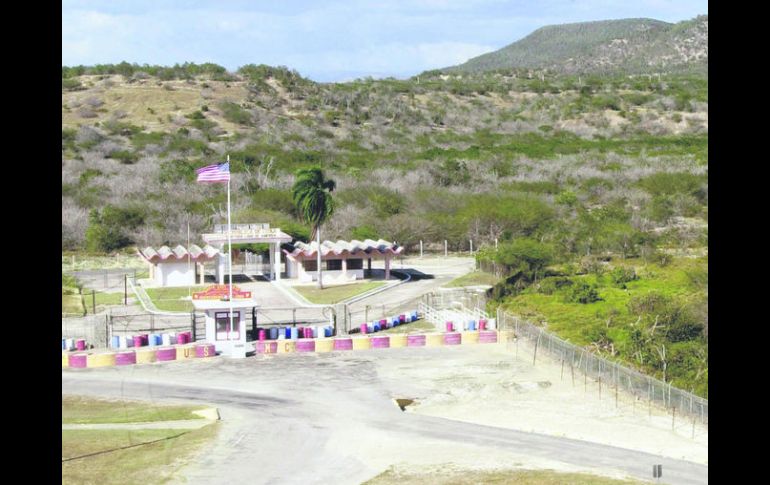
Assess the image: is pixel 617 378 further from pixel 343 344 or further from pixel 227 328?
pixel 227 328

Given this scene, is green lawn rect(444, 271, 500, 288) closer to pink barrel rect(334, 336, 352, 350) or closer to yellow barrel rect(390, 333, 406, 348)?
yellow barrel rect(390, 333, 406, 348)

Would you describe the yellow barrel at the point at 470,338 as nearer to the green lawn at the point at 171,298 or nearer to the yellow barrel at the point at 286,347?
the yellow barrel at the point at 286,347

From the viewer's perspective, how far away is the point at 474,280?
73.5 m

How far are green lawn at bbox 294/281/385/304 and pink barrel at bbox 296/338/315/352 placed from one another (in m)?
13.9

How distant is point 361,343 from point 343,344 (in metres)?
0.98

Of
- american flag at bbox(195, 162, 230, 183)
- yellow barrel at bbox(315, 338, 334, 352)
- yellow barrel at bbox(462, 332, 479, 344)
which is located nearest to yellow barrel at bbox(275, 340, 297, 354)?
yellow barrel at bbox(315, 338, 334, 352)

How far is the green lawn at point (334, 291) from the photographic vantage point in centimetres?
6569

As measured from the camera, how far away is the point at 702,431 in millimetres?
34906

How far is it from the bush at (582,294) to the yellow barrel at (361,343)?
17858 millimetres

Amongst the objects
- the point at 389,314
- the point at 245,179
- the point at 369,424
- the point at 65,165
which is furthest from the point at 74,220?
the point at 369,424

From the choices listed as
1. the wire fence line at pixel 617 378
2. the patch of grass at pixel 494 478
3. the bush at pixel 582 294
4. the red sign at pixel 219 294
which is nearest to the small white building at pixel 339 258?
the bush at pixel 582 294

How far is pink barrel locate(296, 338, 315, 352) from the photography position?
165ft
